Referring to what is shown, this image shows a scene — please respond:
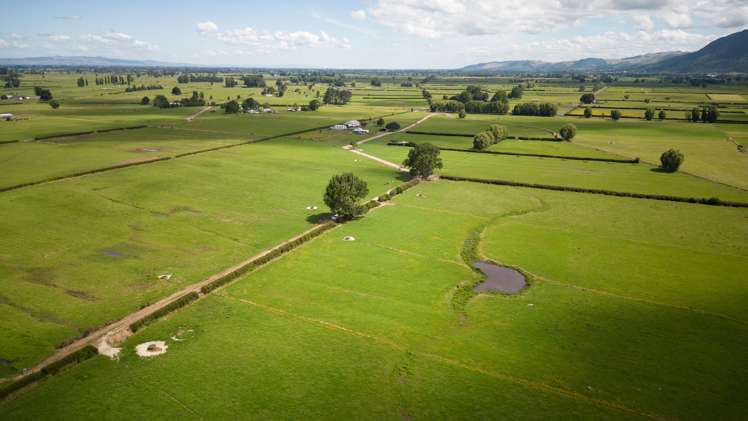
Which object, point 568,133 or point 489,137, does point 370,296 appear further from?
point 568,133

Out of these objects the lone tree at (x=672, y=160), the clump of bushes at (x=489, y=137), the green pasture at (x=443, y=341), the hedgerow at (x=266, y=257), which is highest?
the clump of bushes at (x=489, y=137)

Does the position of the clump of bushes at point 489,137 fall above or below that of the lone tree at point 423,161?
above

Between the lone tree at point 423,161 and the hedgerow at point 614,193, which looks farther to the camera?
the lone tree at point 423,161

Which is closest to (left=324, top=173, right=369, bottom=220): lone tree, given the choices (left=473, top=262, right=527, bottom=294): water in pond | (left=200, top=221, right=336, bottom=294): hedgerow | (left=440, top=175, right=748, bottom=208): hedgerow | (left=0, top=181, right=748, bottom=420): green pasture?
(left=200, top=221, right=336, bottom=294): hedgerow

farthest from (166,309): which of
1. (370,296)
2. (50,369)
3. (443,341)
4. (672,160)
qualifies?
(672,160)

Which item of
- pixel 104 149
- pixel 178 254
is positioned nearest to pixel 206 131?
pixel 104 149

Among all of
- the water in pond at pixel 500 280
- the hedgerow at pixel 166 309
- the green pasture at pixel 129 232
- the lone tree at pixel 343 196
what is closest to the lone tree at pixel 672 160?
the green pasture at pixel 129 232

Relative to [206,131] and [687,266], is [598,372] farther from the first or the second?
[206,131]

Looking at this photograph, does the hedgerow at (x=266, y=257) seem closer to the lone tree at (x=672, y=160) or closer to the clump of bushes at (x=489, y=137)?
the clump of bushes at (x=489, y=137)
